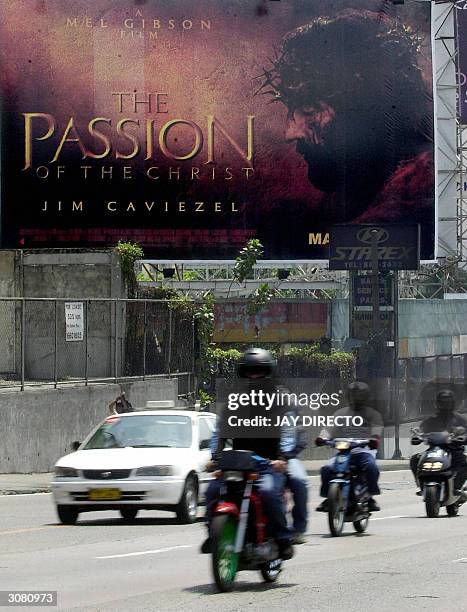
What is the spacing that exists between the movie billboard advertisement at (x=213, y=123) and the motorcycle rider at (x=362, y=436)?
91.0 feet

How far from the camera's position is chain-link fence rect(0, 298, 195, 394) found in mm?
31984

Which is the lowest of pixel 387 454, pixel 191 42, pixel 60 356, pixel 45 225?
pixel 387 454

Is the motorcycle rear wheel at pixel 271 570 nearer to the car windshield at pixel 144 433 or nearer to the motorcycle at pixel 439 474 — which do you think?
the car windshield at pixel 144 433

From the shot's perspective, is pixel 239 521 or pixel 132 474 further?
pixel 132 474

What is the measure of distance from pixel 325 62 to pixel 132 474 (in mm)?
29668

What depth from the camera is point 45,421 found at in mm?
31125

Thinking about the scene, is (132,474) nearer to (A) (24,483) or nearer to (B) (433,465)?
(B) (433,465)

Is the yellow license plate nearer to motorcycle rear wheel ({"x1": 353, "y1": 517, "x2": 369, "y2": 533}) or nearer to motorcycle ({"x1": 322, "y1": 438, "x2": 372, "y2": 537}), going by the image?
motorcycle ({"x1": 322, "y1": 438, "x2": 372, "y2": 537})

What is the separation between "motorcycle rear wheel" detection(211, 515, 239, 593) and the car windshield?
832 cm

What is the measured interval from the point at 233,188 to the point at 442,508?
2481 cm

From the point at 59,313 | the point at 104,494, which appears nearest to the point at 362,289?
the point at 59,313

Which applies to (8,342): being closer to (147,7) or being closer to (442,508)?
(442,508)

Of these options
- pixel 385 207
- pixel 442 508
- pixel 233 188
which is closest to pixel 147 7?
pixel 233 188

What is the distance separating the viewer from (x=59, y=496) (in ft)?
61.6
